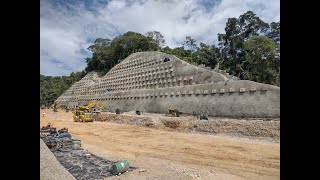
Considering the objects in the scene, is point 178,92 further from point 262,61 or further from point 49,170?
point 49,170

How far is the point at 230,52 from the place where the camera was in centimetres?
4109

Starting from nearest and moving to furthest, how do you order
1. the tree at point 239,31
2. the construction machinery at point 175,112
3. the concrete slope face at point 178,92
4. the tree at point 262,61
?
the concrete slope face at point 178,92, the construction machinery at point 175,112, the tree at point 262,61, the tree at point 239,31

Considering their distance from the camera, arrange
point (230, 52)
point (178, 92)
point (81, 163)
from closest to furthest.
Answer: point (81, 163), point (178, 92), point (230, 52)

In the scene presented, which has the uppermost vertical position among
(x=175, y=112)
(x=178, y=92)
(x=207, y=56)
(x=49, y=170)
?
(x=207, y=56)

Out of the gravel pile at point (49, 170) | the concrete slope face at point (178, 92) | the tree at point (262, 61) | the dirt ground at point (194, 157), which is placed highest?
the tree at point (262, 61)

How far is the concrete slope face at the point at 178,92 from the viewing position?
1916 cm

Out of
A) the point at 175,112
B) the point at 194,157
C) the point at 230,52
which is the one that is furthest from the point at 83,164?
the point at 230,52

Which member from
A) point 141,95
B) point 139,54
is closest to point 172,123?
point 141,95

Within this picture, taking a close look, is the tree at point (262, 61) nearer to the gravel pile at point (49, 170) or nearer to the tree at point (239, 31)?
the tree at point (239, 31)

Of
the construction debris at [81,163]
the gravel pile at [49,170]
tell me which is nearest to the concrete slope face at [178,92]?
the construction debris at [81,163]

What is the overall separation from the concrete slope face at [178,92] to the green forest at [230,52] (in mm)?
4408

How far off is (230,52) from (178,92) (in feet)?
59.1

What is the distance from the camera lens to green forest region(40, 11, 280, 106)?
3148cm
